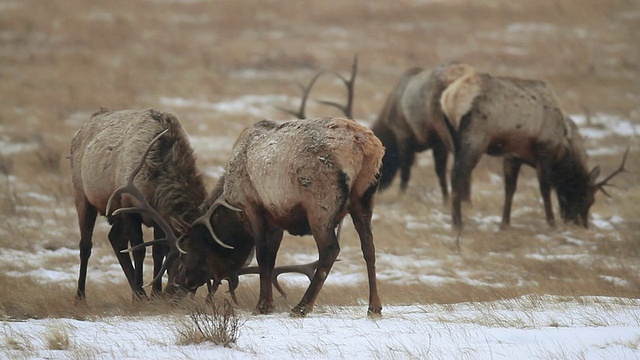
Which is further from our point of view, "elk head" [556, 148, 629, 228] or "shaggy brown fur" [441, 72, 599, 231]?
"elk head" [556, 148, 629, 228]

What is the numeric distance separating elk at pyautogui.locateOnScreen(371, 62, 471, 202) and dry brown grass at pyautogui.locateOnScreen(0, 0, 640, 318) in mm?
593

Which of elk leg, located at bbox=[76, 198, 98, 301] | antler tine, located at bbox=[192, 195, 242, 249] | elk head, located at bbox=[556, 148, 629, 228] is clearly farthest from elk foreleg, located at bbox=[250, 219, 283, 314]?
elk head, located at bbox=[556, 148, 629, 228]

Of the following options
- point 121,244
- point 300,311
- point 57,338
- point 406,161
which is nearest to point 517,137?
point 406,161

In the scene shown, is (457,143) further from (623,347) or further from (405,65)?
(405,65)

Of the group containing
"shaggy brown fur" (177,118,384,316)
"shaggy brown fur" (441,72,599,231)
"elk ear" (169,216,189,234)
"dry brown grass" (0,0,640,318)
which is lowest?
"dry brown grass" (0,0,640,318)

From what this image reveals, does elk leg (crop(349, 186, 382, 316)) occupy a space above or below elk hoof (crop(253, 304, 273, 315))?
above

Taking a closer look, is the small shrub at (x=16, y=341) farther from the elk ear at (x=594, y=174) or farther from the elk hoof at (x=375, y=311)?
the elk ear at (x=594, y=174)

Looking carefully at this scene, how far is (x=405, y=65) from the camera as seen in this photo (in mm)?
29734

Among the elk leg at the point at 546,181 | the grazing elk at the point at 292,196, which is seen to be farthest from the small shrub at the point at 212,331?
the elk leg at the point at 546,181

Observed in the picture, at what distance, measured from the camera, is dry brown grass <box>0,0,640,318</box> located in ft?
35.4

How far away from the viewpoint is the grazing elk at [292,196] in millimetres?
7133

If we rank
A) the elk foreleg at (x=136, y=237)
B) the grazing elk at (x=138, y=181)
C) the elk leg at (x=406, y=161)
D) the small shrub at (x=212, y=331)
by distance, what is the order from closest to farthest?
the small shrub at (x=212, y=331), the grazing elk at (x=138, y=181), the elk foreleg at (x=136, y=237), the elk leg at (x=406, y=161)

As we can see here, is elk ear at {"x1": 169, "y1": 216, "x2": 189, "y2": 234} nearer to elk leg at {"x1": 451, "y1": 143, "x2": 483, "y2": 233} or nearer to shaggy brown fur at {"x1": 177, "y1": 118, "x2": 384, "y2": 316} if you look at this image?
shaggy brown fur at {"x1": 177, "y1": 118, "x2": 384, "y2": 316}

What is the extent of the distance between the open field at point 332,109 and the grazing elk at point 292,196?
515 millimetres
